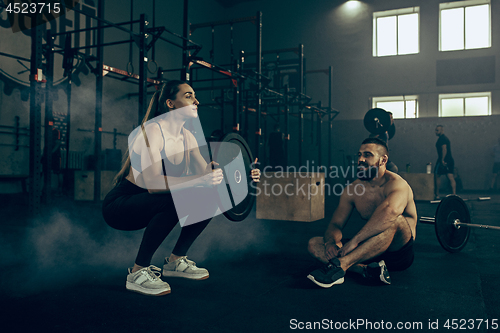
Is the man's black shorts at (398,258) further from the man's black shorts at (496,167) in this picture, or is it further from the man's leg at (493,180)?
the man's leg at (493,180)

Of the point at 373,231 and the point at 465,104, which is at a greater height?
the point at 465,104

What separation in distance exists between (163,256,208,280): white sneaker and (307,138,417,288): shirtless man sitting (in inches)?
19.9

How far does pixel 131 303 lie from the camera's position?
1.46 m

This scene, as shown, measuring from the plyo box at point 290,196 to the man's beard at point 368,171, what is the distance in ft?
5.83

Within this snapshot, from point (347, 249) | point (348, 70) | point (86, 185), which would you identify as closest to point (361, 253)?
point (347, 249)

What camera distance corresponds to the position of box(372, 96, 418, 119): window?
9461 mm

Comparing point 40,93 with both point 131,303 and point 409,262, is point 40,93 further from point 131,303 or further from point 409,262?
point 409,262

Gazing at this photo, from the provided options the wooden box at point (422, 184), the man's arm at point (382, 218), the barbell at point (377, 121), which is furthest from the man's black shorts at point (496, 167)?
the man's arm at point (382, 218)

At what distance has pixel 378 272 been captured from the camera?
171cm

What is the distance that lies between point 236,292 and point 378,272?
643mm

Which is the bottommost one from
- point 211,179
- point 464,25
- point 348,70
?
point 211,179

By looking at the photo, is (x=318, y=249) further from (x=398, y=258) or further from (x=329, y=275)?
(x=398, y=258)

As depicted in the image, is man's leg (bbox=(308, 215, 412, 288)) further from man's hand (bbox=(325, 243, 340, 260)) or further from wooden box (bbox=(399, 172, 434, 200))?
wooden box (bbox=(399, 172, 434, 200))

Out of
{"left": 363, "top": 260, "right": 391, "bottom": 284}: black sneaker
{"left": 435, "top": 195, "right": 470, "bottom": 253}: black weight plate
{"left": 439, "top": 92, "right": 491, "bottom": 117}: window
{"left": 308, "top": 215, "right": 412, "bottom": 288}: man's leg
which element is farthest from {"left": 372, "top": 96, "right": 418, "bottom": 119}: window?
{"left": 363, "top": 260, "right": 391, "bottom": 284}: black sneaker
